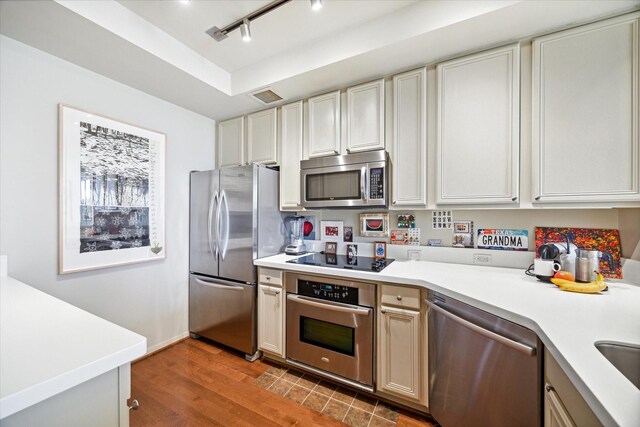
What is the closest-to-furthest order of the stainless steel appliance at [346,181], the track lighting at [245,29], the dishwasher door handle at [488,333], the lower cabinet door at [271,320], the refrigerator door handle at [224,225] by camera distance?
the dishwasher door handle at [488,333] < the track lighting at [245,29] < the stainless steel appliance at [346,181] < the lower cabinet door at [271,320] < the refrigerator door handle at [224,225]

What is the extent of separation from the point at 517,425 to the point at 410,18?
2.20 metres

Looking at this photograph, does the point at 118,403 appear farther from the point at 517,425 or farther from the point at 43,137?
the point at 43,137

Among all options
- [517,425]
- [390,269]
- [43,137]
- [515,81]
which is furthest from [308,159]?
[517,425]

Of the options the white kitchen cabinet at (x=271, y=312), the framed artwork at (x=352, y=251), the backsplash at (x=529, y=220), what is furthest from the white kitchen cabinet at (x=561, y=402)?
the white kitchen cabinet at (x=271, y=312)

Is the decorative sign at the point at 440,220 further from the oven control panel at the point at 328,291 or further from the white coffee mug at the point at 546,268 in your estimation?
the oven control panel at the point at 328,291

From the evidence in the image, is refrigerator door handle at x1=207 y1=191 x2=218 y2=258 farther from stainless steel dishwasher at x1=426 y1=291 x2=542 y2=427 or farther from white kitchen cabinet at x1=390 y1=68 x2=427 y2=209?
stainless steel dishwasher at x1=426 y1=291 x2=542 y2=427

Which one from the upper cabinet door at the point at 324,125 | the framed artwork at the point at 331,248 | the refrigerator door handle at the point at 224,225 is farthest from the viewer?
the framed artwork at the point at 331,248

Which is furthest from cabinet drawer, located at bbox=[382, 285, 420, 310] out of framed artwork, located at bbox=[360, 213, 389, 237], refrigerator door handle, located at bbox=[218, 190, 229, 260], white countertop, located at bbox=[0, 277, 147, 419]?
refrigerator door handle, located at bbox=[218, 190, 229, 260]

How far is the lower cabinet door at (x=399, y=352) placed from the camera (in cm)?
160

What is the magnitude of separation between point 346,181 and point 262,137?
1088 mm

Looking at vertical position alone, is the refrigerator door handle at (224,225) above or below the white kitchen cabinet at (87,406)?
above

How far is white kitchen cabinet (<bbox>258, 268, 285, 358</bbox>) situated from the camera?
212 centimetres

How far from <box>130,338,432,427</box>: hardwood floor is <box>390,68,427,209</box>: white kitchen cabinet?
1.49 meters

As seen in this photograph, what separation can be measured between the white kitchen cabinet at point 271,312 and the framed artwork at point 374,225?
855 mm
